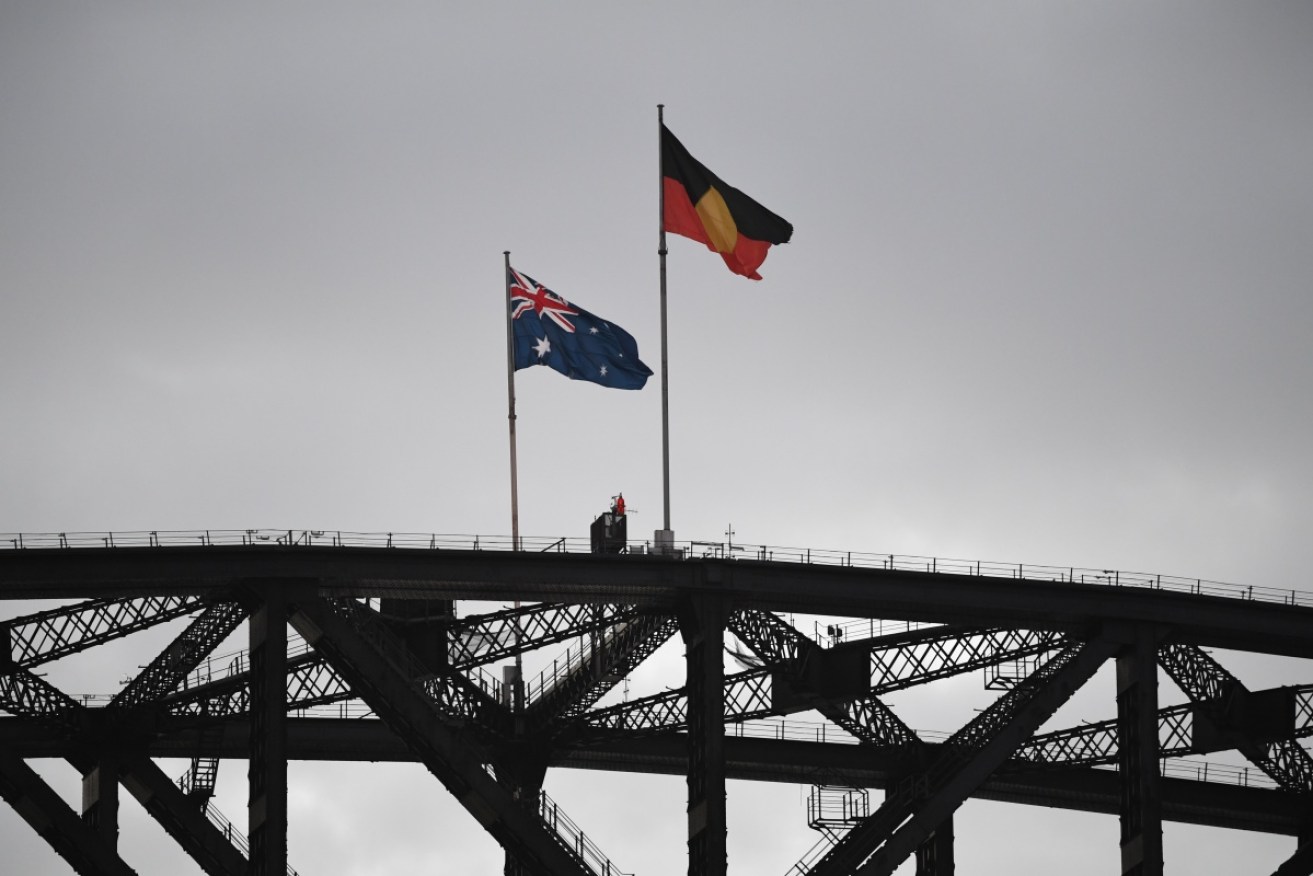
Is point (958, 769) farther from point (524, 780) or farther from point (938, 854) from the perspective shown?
point (524, 780)

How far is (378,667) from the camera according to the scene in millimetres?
87688

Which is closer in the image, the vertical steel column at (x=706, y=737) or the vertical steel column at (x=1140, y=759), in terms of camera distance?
the vertical steel column at (x=706, y=737)

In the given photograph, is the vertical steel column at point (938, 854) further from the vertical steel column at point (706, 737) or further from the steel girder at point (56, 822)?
the steel girder at point (56, 822)

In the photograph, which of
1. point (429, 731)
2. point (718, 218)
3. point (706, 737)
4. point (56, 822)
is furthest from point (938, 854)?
point (56, 822)

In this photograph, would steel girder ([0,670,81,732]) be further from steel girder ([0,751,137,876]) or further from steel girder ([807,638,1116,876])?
steel girder ([807,638,1116,876])

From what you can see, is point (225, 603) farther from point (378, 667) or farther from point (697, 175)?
point (697, 175)

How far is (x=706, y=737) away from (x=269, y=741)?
13182mm

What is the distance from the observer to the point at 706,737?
292ft

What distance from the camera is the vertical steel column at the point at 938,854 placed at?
99062 millimetres

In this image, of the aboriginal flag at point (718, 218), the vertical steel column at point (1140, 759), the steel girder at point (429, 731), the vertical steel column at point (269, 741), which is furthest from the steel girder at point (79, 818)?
the vertical steel column at point (1140, 759)

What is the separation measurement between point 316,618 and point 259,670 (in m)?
2.35

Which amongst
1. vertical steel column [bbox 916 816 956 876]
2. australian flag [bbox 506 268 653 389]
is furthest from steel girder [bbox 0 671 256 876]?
vertical steel column [bbox 916 816 956 876]

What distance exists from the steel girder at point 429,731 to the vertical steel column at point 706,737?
3738mm

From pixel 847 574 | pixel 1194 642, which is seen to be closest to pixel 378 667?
pixel 847 574
